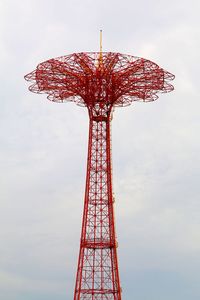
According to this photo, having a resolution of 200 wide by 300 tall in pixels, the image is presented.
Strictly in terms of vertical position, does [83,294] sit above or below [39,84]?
below

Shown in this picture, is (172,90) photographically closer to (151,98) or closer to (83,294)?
(151,98)

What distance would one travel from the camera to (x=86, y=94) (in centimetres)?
8406

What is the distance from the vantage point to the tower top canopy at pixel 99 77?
83.2m

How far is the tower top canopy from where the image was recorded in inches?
3278

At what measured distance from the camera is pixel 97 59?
274ft

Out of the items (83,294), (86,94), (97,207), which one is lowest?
(83,294)

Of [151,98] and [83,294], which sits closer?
[83,294]

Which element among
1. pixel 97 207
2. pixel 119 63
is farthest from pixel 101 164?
pixel 119 63

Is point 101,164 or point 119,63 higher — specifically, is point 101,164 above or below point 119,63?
below

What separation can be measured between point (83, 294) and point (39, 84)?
19.8 m

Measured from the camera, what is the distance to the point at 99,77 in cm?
8331

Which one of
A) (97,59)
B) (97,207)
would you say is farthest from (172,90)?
(97,207)

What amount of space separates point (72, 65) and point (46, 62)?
8.00 feet

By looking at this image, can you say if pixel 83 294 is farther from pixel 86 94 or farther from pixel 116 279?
pixel 86 94
